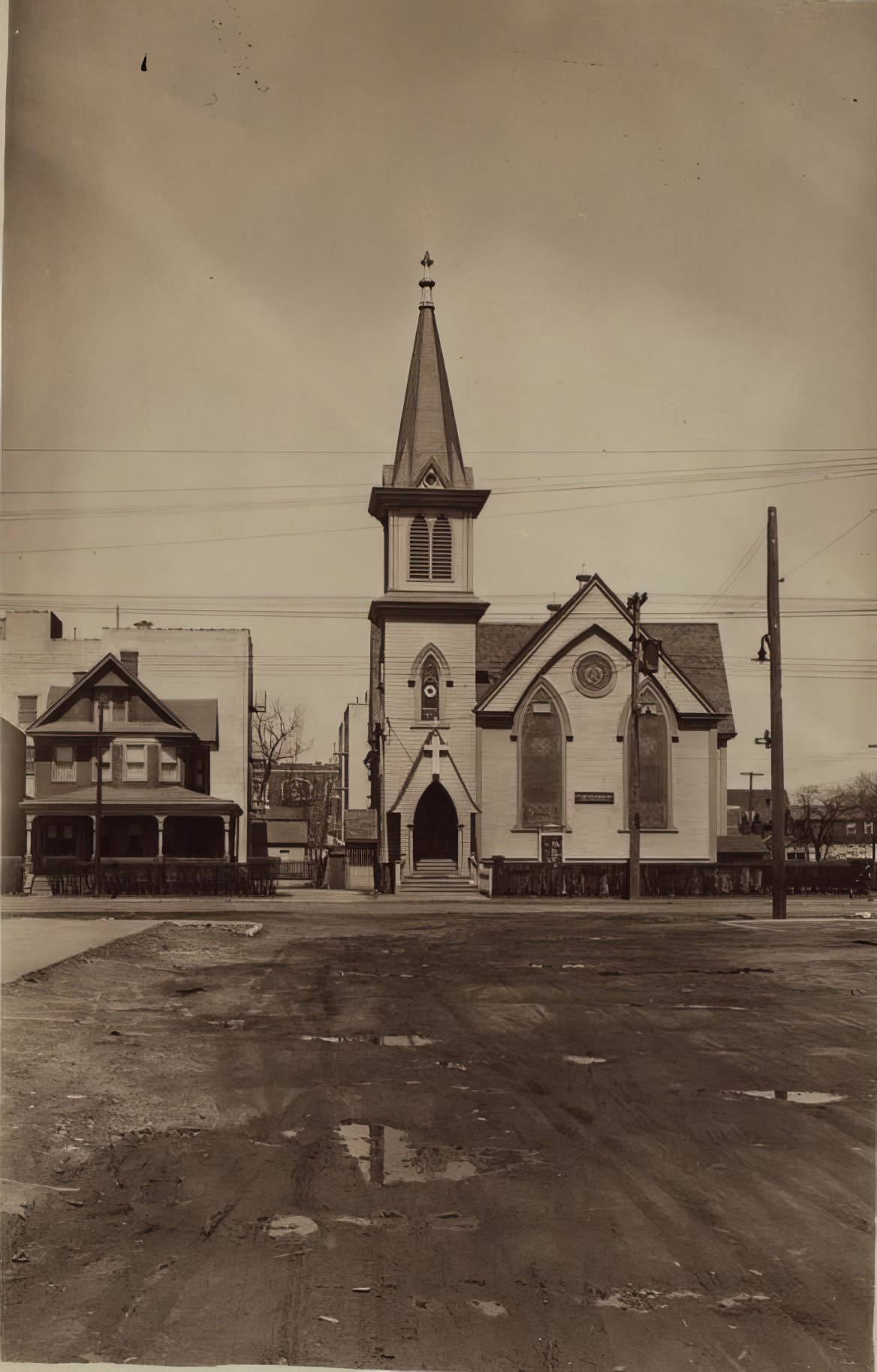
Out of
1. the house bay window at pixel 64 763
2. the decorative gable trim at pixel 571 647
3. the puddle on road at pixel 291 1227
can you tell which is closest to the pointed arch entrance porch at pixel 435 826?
the decorative gable trim at pixel 571 647

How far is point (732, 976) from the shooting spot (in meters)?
18.0

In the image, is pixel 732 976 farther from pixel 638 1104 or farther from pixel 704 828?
pixel 704 828

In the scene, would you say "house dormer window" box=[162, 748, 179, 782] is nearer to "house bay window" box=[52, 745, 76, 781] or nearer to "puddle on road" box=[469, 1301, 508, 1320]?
"house bay window" box=[52, 745, 76, 781]

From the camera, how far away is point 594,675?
163 feet

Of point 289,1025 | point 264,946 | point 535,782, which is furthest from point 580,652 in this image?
point 289,1025

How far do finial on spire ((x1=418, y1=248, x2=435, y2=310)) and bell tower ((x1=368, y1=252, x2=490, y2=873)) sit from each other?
35162mm

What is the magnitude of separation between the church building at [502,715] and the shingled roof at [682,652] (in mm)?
2469

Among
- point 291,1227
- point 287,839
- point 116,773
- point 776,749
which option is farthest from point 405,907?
point 287,839

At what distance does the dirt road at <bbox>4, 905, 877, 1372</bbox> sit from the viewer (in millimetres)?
6395

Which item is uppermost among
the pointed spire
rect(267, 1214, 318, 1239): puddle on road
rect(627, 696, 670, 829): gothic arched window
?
the pointed spire

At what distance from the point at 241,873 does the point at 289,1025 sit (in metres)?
27.8

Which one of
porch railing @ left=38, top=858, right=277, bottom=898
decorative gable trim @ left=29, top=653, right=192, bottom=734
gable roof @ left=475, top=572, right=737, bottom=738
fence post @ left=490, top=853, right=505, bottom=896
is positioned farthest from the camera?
gable roof @ left=475, top=572, right=737, bottom=738

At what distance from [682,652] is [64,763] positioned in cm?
2577

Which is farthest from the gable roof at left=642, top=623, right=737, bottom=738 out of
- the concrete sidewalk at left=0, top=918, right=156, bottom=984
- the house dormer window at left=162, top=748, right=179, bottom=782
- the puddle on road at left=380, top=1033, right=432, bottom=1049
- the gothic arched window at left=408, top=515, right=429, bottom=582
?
the puddle on road at left=380, top=1033, right=432, bottom=1049
